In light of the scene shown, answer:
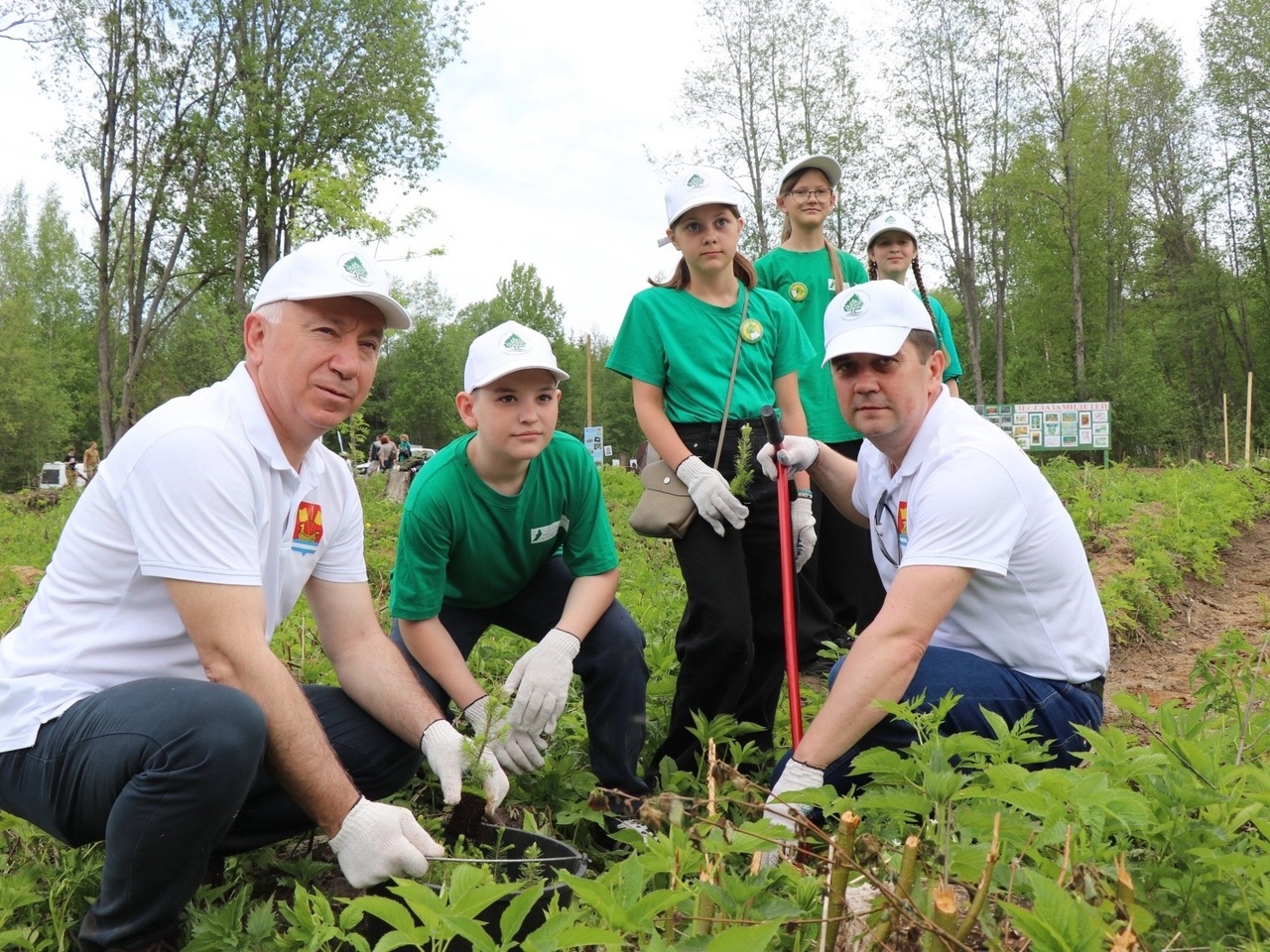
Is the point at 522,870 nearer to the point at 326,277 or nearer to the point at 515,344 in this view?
the point at 326,277

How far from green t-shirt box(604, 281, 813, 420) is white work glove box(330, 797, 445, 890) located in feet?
5.69

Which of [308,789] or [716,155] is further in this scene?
[716,155]

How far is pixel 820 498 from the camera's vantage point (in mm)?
4359

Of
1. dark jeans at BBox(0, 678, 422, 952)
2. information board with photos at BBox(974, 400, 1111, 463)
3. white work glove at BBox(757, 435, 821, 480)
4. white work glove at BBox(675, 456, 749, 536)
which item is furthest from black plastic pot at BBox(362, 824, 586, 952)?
information board with photos at BBox(974, 400, 1111, 463)

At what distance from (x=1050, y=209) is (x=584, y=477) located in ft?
111

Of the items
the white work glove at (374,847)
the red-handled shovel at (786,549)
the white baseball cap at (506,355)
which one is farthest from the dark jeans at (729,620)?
the white work glove at (374,847)

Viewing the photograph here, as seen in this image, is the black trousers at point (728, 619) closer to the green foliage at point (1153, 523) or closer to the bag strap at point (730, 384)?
the bag strap at point (730, 384)

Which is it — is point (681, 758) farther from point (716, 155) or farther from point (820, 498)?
point (716, 155)

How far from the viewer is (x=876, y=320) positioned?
2734mm

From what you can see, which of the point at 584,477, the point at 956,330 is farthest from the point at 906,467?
the point at 956,330

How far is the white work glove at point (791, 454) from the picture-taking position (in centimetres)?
335

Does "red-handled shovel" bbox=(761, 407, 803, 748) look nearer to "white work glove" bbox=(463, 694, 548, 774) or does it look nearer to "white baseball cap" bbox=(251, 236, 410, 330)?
"white work glove" bbox=(463, 694, 548, 774)

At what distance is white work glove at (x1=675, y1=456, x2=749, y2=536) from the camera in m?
3.29

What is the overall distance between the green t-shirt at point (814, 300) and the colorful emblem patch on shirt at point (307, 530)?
7.83 feet
